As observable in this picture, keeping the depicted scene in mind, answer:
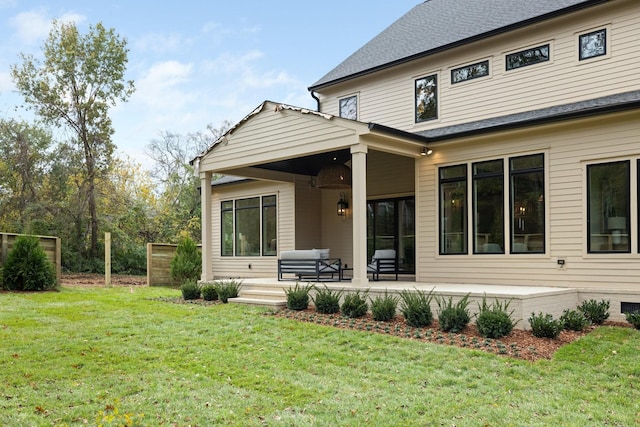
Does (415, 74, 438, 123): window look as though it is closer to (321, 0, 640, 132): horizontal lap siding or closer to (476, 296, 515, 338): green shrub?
(321, 0, 640, 132): horizontal lap siding

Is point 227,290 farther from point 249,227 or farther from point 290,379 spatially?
point 290,379

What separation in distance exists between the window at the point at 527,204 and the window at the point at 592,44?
2.34 meters

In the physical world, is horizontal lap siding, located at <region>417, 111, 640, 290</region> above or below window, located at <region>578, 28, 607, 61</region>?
below

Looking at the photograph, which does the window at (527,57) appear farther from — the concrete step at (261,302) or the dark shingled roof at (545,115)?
the concrete step at (261,302)

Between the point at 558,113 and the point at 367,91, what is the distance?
5.54 meters

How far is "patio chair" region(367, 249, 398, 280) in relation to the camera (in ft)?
38.7

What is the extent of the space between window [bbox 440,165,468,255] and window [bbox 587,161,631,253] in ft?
7.43

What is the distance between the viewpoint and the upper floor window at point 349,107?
1383 cm

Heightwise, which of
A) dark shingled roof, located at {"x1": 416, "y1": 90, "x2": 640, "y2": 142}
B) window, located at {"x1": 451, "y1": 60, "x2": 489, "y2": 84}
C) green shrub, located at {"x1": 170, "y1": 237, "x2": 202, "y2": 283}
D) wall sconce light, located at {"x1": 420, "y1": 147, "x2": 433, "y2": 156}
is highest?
window, located at {"x1": 451, "y1": 60, "x2": 489, "y2": 84}

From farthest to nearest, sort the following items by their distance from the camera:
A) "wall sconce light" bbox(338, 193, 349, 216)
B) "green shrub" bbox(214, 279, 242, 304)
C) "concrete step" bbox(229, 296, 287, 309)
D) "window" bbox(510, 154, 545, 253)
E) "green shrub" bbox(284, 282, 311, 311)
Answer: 1. "wall sconce light" bbox(338, 193, 349, 216)
2. "green shrub" bbox(214, 279, 242, 304)
3. "concrete step" bbox(229, 296, 287, 309)
4. "green shrub" bbox(284, 282, 311, 311)
5. "window" bbox(510, 154, 545, 253)

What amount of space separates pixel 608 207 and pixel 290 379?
244 inches

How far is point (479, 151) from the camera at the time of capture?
10.2 metres

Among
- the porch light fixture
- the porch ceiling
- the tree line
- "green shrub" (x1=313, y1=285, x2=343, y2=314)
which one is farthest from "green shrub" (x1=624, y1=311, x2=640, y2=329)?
the tree line

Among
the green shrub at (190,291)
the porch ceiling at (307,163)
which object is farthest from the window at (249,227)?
the green shrub at (190,291)
